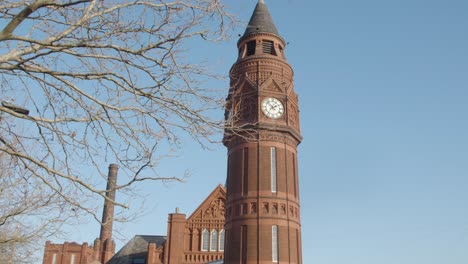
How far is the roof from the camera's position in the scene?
44.7 meters

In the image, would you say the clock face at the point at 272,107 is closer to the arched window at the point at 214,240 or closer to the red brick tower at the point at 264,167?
the red brick tower at the point at 264,167

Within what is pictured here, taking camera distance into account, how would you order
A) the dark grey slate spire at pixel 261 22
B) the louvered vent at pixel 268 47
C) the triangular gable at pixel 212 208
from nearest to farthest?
the louvered vent at pixel 268 47 < the dark grey slate spire at pixel 261 22 < the triangular gable at pixel 212 208

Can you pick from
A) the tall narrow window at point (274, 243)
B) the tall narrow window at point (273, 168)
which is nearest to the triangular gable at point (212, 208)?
the tall narrow window at point (273, 168)

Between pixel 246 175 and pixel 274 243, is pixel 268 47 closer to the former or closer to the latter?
pixel 246 175

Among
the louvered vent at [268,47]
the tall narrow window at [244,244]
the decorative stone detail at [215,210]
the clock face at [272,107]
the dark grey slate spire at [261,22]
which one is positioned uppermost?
the dark grey slate spire at [261,22]

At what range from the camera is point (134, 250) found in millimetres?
46094

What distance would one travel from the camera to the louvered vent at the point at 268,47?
110 ft

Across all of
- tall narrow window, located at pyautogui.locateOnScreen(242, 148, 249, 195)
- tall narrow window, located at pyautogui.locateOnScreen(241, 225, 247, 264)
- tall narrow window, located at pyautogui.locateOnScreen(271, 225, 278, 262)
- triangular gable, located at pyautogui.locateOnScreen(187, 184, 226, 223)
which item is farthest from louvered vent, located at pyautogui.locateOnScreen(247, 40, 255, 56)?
tall narrow window, located at pyautogui.locateOnScreen(271, 225, 278, 262)

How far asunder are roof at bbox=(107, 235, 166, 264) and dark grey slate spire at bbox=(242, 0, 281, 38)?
79.1ft

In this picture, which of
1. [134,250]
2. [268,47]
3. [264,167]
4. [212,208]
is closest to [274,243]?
[264,167]

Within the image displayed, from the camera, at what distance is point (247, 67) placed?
32.4 meters

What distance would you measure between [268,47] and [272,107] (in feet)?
18.8

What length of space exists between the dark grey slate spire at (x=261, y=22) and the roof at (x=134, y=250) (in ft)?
79.1

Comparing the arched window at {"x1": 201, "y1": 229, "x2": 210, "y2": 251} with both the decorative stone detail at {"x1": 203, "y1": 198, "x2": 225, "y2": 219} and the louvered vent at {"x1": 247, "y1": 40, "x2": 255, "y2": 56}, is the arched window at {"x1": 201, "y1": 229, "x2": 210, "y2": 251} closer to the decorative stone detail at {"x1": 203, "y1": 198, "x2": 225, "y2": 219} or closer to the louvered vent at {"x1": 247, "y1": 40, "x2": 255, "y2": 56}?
the decorative stone detail at {"x1": 203, "y1": 198, "x2": 225, "y2": 219}
